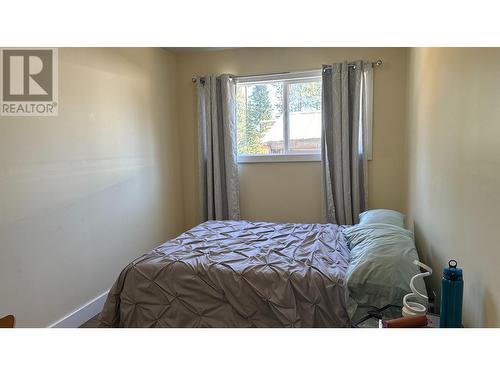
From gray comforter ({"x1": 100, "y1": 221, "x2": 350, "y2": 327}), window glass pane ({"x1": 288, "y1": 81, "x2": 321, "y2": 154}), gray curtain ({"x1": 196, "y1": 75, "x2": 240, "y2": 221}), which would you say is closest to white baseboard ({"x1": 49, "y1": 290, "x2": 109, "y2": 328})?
gray comforter ({"x1": 100, "y1": 221, "x2": 350, "y2": 327})

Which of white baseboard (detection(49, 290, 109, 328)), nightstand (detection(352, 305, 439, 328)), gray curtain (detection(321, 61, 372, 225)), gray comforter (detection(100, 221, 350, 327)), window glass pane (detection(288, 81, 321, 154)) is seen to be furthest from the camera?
window glass pane (detection(288, 81, 321, 154))

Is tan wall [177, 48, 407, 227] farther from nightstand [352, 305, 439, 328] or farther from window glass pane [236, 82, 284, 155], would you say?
nightstand [352, 305, 439, 328]

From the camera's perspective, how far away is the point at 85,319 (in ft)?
8.30

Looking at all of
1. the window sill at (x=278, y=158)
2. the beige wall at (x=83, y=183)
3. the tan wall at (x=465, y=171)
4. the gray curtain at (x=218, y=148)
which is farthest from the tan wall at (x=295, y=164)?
the tan wall at (x=465, y=171)

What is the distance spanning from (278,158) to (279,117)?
1.58 ft

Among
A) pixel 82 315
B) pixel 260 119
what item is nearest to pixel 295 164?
pixel 260 119

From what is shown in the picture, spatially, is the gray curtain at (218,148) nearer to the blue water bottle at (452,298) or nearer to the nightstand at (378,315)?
the nightstand at (378,315)

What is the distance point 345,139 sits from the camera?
335 cm

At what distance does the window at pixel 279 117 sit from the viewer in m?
3.62

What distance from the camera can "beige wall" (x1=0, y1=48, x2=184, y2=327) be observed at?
2.02 meters

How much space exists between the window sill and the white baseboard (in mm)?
2018

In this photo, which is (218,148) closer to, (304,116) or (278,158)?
(278,158)

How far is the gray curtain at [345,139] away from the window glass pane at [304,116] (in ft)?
0.61

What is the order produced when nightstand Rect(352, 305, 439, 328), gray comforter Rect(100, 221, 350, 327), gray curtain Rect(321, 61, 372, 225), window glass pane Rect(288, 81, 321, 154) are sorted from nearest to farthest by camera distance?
nightstand Rect(352, 305, 439, 328), gray comforter Rect(100, 221, 350, 327), gray curtain Rect(321, 61, 372, 225), window glass pane Rect(288, 81, 321, 154)
